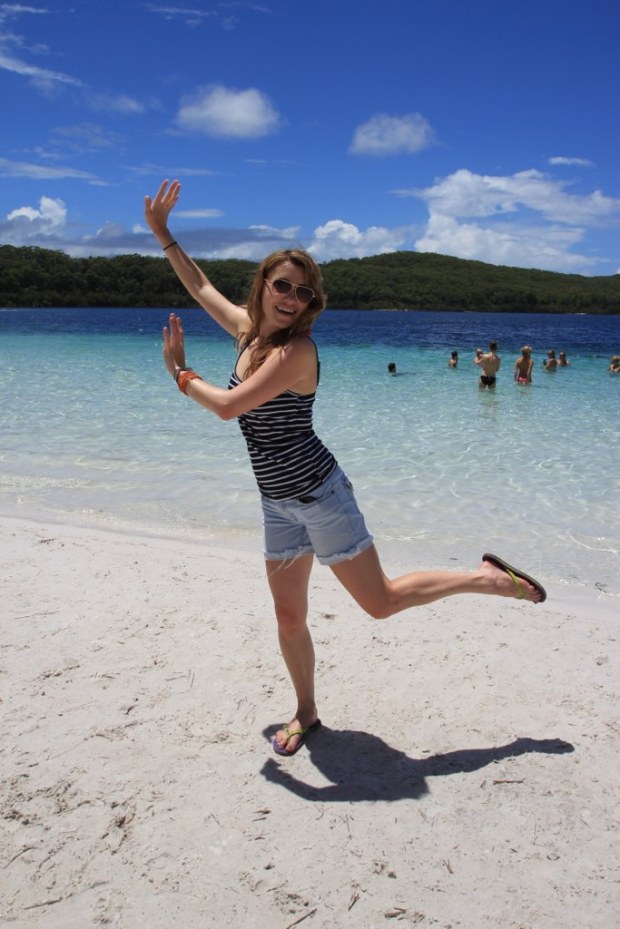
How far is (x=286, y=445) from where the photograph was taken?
8.93ft

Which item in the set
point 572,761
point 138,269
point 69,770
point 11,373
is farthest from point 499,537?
point 138,269

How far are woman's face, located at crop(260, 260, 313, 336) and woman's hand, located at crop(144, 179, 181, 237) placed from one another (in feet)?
3.17

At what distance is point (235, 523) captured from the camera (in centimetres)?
667

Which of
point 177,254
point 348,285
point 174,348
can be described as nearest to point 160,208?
point 177,254

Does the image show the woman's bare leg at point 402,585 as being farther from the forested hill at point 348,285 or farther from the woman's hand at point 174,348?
the forested hill at point 348,285

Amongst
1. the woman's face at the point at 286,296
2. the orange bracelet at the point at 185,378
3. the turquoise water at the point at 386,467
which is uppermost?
the woman's face at the point at 286,296

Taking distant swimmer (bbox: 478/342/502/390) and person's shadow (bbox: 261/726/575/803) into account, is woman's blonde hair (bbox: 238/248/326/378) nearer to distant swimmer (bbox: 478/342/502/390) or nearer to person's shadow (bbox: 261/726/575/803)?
person's shadow (bbox: 261/726/575/803)

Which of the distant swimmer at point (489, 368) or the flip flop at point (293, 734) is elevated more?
the distant swimmer at point (489, 368)

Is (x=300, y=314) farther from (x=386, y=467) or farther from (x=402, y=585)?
(x=386, y=467)

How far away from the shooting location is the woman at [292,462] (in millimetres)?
2580

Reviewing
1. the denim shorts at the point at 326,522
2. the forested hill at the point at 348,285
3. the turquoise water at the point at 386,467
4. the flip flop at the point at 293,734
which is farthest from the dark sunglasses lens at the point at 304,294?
the forested hill at the point at 348,285

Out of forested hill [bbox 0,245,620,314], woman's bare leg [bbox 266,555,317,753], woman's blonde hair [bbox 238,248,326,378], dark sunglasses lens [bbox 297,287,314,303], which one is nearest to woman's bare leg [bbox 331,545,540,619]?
woman's bare leg [bbox 266,555,317,753]

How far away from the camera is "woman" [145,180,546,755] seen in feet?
8.46

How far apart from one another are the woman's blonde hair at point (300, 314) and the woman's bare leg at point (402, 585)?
2.98 ft
